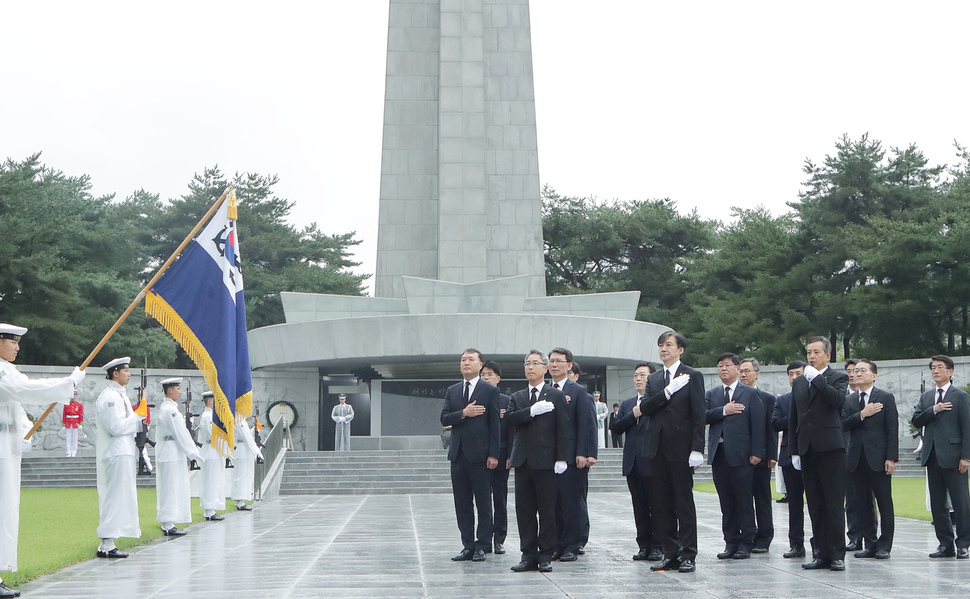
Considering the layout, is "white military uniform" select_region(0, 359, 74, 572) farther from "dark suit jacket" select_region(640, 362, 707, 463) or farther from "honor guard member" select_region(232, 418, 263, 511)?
"honor guard member" select_region(232, 418, 263, 511)

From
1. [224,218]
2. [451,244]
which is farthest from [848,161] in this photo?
[224,218]

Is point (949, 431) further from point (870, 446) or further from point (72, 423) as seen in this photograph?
point (72, 423)

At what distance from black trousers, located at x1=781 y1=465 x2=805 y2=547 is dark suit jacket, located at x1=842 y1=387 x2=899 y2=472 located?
0.42 m

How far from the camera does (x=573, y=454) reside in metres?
7.50

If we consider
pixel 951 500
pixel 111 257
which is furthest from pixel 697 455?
pixel 111 257

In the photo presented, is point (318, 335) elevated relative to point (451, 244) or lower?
lower

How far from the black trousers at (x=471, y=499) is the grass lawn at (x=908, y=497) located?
603 cm

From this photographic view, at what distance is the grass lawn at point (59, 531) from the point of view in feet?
26.8

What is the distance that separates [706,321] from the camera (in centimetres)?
3594

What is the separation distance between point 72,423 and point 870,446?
2133 cm

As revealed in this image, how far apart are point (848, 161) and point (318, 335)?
798 inches

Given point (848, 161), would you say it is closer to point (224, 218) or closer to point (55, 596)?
point (224, 218)

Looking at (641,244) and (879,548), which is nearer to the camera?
(879,548)

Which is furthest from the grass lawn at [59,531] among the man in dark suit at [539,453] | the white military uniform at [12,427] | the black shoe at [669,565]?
the black shoe at [669,565]
